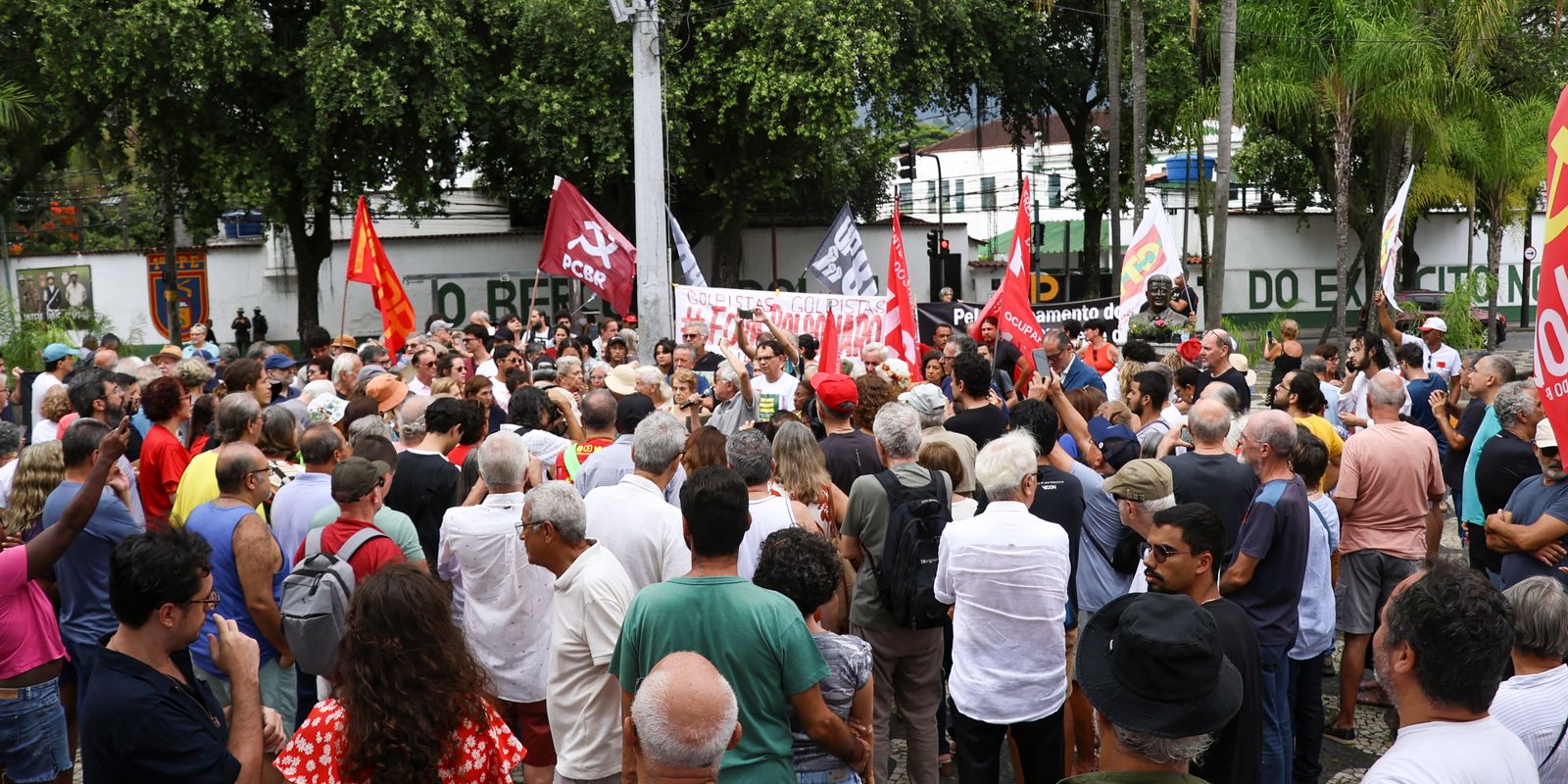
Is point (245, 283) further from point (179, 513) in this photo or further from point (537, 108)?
point (179, 513)

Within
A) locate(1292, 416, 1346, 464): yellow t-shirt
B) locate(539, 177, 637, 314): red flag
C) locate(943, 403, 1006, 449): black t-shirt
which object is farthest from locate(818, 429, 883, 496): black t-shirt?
locate(539, 177, 637, 314): red flag

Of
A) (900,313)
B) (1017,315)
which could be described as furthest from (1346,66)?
(1017,315)

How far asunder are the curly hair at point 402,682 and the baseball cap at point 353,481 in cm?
164

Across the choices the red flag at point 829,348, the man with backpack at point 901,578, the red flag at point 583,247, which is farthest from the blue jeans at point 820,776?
the red flag at point 583,247

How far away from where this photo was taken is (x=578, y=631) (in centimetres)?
418

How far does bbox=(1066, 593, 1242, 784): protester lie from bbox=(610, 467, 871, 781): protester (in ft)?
3.07

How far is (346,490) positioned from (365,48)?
59.2 feet

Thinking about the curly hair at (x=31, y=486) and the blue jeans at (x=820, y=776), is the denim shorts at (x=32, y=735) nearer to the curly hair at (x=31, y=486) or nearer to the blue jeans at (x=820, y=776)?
the curly hair at (x=31, y=486)

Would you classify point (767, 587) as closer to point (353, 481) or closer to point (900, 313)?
point (353, 481)

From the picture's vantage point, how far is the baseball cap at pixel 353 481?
4.62 m

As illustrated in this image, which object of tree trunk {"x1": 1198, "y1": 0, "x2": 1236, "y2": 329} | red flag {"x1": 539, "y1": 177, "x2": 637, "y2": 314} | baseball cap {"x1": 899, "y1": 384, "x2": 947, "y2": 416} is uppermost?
tree trunk {"x1": 1198, "y1": 0, "x2": 1236, "y2": 329}

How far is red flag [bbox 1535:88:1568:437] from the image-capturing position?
12.0ft

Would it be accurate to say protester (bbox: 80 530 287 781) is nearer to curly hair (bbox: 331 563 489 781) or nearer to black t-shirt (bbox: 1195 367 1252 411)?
curly hair (bbox: 331 563 489 781)

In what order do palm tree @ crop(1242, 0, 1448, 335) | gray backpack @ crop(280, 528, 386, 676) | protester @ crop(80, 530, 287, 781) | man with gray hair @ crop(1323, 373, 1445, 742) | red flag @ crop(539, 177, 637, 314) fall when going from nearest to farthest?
protester @ crop(80, 530, 287, 781)
gray backpack @ crop(280, 528, 386, 676)
man with gray hair @ crop(1323, 373, 1445, 742)
red flag @ crop(539, 177, 637, 314)
palm tree @ crop(1242, 0, 1448, 335)
